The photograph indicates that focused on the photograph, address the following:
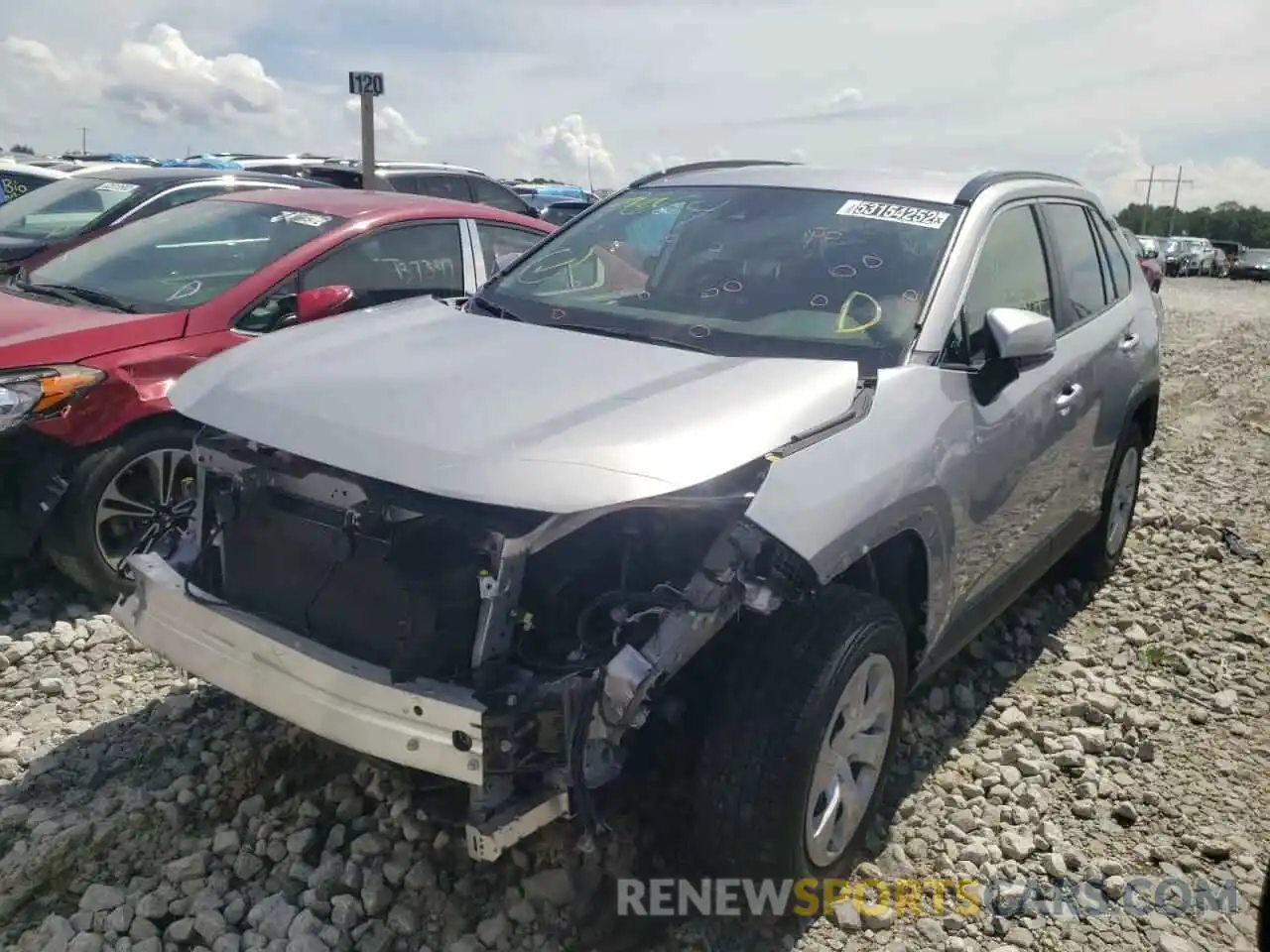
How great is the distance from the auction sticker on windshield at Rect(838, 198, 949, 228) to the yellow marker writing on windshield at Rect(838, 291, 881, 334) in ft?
1.27

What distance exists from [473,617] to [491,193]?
12289 millimetres

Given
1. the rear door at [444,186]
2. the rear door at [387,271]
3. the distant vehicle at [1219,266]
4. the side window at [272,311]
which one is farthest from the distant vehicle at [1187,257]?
the side window at [272,311]

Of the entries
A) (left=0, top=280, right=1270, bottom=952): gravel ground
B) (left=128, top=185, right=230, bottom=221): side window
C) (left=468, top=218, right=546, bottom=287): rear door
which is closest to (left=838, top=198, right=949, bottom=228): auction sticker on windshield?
(left=0, top=280, right=1270, bottom=952): gravel ground

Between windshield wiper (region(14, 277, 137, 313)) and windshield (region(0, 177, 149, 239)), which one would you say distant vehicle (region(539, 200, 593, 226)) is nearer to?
windshield (region(0, 177, 149, 239))

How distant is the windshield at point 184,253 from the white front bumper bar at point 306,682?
7.02 ft

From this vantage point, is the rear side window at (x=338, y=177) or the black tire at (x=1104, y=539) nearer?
the black tire at (x=1104, y=539)

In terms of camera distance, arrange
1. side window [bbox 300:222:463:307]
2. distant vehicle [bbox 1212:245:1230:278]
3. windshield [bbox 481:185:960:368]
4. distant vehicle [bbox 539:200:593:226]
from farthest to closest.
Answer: distant vehicle [bbox 1212:245:1230:278] < distant vehicle [bbox 539:200:593:226] < side window [bbox 300:222:463:307] < windshield [bbox 481:185:960:368]

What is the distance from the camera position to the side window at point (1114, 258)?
15.3ft

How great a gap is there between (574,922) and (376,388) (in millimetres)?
1447

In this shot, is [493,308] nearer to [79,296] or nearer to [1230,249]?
[79,296]

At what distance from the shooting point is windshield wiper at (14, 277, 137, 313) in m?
4.53

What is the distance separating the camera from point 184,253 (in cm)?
501

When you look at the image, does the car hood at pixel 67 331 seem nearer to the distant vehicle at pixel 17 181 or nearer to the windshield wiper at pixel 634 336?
the windshield wiper at pixel 634 336

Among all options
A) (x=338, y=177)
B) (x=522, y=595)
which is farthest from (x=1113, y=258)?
(x=338, y=177)
